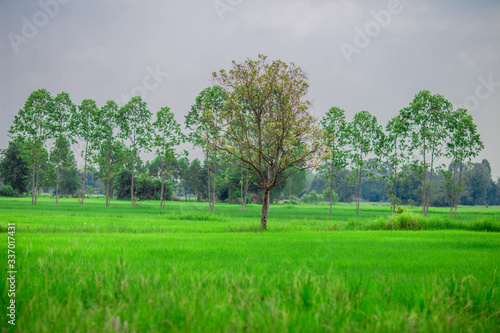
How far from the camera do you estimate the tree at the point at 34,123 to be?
4841 cm

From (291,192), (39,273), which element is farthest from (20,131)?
(291,192)

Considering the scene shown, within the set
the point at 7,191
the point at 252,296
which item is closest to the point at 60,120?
the point at 7,191

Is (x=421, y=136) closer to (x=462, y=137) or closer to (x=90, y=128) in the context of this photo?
(x=462, y=137)

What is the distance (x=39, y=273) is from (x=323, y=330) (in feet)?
17.3

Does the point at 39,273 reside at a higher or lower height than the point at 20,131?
lower

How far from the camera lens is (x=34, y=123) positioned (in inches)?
1928

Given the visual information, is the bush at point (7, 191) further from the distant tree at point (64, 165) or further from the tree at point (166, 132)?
the tree at point (166, 132)

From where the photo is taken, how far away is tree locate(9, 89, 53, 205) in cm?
4841

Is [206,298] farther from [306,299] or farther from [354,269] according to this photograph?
→ [354,269]

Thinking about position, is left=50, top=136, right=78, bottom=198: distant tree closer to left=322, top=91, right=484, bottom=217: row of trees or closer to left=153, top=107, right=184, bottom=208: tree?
left=153, top=107, right=184, bottom=208: tree

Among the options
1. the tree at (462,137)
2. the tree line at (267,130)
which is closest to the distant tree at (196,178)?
the tree line at (267,130)

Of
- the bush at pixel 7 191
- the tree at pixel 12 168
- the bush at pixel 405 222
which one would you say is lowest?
the bush at pixel 7 191

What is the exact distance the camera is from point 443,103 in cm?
4022

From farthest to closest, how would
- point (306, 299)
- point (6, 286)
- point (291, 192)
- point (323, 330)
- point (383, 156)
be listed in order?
point (291, 192) → point (383, 156) → point (6, 286) → point (306, 299) → point (323, 330)
